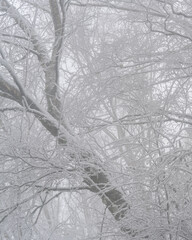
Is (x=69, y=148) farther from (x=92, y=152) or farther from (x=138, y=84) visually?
(x=138, y=84)


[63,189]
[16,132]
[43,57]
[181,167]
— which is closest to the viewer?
[181,167]

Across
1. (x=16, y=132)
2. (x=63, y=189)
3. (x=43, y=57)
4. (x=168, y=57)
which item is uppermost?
(x=43, y=57)

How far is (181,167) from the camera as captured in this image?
404 cm

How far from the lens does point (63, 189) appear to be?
510 centimetres

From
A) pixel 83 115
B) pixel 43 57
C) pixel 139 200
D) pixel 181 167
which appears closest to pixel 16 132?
pixel 83 115

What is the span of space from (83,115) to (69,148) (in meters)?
0.76

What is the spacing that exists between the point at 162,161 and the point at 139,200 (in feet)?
1.81

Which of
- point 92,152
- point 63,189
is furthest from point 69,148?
point 63,189

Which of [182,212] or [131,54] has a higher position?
[131,54]

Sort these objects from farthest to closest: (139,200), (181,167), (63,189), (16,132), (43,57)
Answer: (43,57) → (63,189) → (16,132) → (139,200) → (181,167)

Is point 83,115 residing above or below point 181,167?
above

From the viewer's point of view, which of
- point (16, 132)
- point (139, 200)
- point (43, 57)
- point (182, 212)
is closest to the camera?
point (182, 212)

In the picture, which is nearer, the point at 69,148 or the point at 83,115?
the point at 69,148

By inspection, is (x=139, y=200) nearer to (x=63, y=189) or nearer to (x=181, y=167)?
(x=181, y=167)
